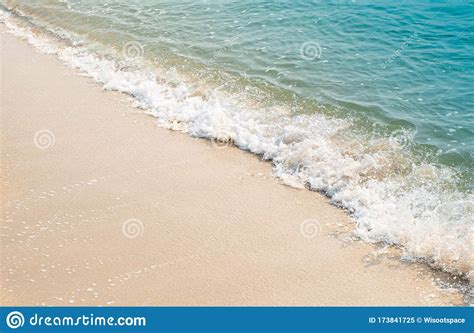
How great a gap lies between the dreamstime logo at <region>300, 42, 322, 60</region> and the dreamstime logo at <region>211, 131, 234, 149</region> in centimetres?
443

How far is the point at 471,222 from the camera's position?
7.91m

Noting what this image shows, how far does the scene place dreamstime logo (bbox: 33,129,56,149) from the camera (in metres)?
10.2

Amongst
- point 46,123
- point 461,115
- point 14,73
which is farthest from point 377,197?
point 14,73

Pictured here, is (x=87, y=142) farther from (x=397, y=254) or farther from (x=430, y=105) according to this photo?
(x=430, y=105)

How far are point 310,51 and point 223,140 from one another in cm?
498

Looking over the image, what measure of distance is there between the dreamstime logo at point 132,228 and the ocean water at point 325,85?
268cm

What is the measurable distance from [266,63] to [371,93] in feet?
9.79

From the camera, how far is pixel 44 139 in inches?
409
